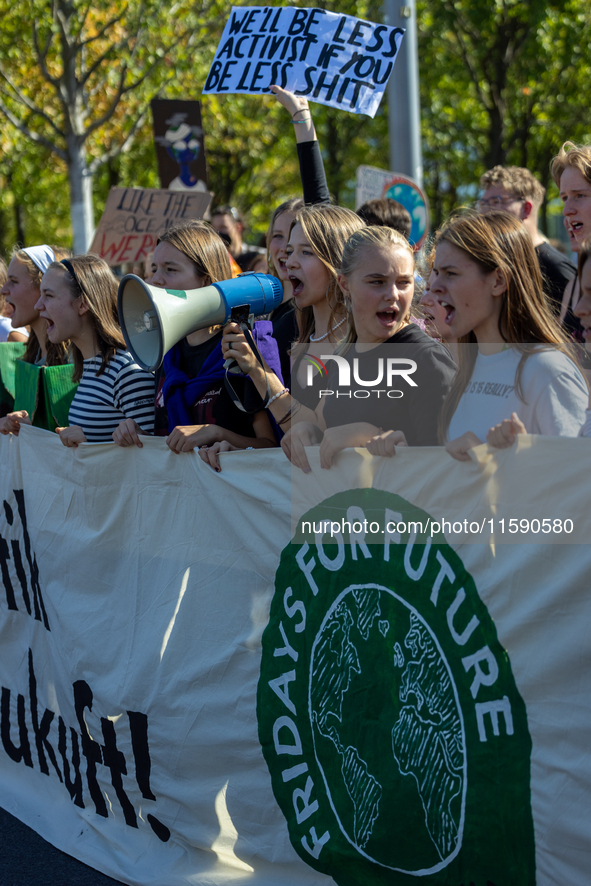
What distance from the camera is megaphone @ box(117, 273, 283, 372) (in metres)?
2.91

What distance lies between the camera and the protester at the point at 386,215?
14.2 ft

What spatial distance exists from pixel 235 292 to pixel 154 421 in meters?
0.81

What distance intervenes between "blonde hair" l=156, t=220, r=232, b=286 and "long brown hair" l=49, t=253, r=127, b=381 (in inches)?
22.9

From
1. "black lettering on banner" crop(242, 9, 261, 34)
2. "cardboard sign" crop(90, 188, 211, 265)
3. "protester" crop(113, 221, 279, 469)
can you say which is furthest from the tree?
"protester" crop(113, 221, 279, 469)

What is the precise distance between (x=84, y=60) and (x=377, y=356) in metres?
14.3

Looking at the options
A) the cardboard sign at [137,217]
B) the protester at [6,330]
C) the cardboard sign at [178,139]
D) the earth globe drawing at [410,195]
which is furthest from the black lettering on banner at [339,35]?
the cardboard sign at [178,139]

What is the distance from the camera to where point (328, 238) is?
3250 millimetres

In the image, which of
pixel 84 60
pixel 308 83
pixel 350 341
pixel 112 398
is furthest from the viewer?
pixel 84 60

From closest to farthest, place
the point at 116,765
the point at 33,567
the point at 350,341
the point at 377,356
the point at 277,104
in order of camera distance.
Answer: the point at 377,356 < the point at 350,341 < the point at 116,765 < the point at 33,567 < the point at 277,104

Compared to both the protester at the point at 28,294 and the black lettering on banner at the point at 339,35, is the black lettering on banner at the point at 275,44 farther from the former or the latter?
the protester at the point at 28,294

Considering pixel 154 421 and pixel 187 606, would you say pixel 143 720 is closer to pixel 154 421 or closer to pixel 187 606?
pixel 187 606

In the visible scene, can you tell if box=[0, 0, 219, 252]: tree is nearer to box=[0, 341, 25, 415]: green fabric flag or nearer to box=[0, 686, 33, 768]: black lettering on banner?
box=[0, 341, 25, 415]: green fabric flag

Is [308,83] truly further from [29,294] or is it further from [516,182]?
[29,294]

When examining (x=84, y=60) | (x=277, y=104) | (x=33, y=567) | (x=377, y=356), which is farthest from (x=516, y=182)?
(x=277, y=104)
